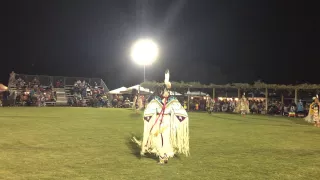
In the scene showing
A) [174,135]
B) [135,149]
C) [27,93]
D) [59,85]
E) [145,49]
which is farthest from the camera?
[59,85]

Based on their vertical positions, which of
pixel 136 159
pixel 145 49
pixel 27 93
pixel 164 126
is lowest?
pixel 136 159

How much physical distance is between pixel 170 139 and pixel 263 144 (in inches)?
192

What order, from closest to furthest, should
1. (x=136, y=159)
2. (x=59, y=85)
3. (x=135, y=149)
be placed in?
(x=136, y=159)
(x=135, y=149)
(x=59, y=85)

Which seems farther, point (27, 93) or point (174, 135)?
point (27, 93)

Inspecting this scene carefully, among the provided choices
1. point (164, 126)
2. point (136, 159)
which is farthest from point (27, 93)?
point (164, 126)

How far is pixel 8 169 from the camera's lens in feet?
23.8

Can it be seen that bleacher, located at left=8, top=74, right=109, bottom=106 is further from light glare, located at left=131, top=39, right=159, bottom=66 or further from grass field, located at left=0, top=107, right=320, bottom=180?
grass field, located at left=0, top=107, right=320, bottom=180

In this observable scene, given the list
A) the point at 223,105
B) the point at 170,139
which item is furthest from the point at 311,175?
the point at 223,105

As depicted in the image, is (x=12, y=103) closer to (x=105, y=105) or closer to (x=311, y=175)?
(x=105, y=105)

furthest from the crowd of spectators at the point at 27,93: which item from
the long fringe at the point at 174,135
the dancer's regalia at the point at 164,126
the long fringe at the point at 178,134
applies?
the long fringe at the point at 178,134

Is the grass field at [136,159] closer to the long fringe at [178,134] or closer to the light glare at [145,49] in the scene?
the long fringe at [178,134]

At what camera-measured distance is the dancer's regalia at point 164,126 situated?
8352mm

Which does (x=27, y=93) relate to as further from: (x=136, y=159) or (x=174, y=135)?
(x=174, y=135)

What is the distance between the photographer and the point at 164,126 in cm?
838
